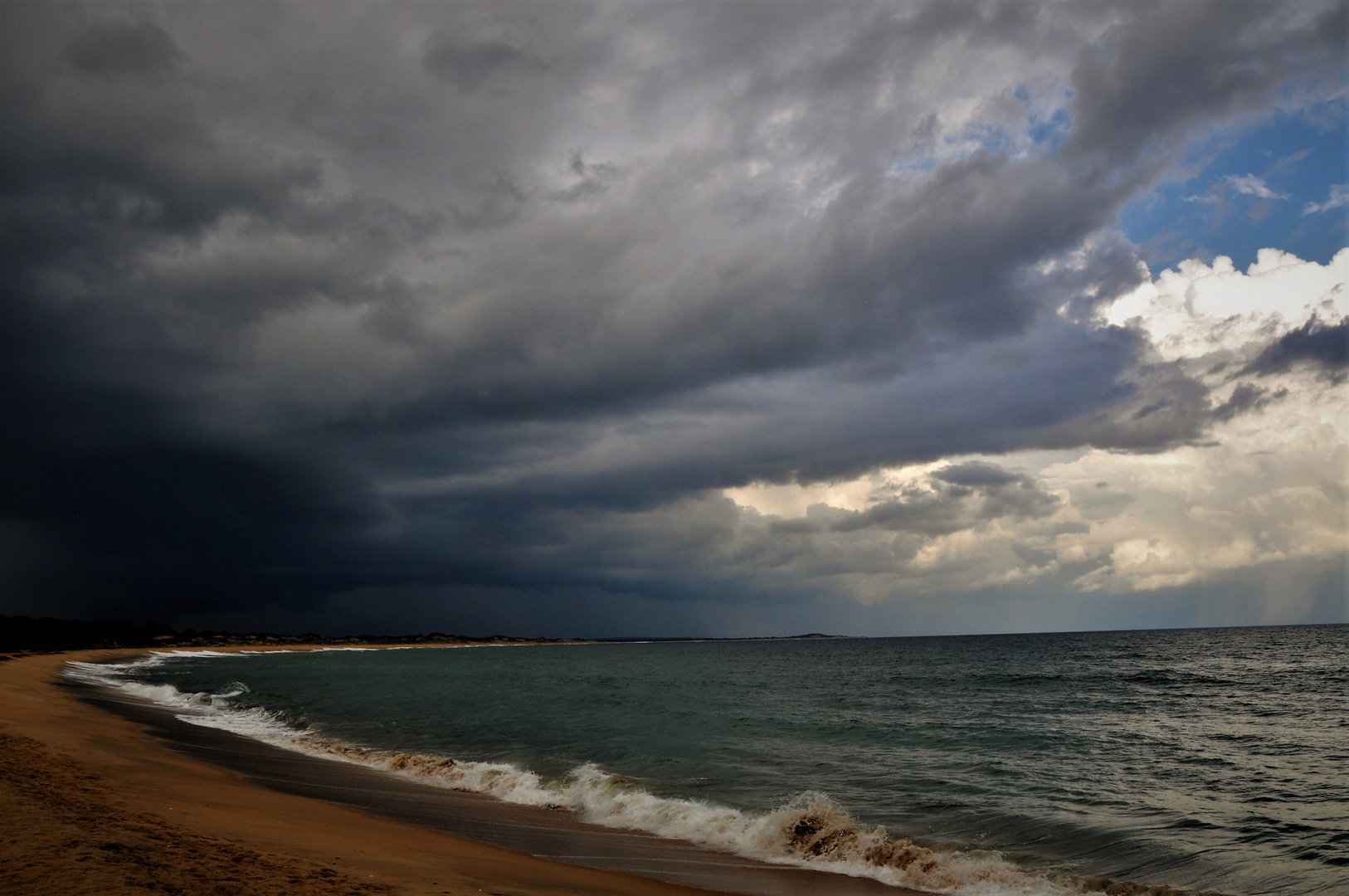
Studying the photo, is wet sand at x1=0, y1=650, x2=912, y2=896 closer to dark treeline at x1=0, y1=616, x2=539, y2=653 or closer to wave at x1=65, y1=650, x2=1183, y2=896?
wave at x1=65, y1=650, x2=1183, y2=896

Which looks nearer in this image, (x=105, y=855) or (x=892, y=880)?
(x=105, y=855)

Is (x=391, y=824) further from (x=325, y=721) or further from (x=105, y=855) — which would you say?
(x=325, y=721)

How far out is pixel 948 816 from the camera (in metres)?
16.4

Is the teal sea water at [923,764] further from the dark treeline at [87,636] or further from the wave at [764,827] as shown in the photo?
the dark treeline at [87,636]

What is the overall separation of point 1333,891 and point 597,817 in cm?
1365

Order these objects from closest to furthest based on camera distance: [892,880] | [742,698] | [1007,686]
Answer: [892,880] < [742,698] < [1007,686]

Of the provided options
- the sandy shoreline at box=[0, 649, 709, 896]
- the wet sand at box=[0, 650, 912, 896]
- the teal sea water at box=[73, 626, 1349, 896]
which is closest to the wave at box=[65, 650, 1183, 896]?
the teal sea water at box=[73, 626, 1349, 896]

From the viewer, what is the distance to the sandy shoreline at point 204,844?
25.4ft

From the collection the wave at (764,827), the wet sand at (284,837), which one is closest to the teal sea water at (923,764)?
the wave at (764,827)

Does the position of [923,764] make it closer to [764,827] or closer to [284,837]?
[764,827]

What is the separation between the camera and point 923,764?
22.5 m

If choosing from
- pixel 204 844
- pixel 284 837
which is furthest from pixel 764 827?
pixel 204 844

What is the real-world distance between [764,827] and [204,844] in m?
10.1

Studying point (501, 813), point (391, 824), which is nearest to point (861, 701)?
point (501, 813)
